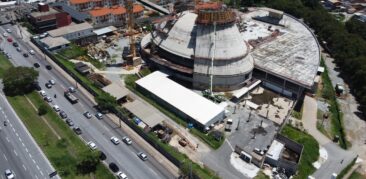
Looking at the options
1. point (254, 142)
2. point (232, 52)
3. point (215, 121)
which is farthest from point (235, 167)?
point (232, 52)

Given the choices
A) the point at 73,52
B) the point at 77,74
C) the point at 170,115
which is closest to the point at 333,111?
the point at 170,115

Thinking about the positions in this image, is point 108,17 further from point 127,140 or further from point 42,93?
point 127,140

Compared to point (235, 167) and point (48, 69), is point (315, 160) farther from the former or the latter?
point (48, 69)

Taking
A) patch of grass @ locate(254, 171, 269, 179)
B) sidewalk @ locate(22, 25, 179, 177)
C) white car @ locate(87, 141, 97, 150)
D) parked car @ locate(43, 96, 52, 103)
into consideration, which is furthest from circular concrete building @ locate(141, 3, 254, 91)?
white car @ locate(87, 141, 97, 150)

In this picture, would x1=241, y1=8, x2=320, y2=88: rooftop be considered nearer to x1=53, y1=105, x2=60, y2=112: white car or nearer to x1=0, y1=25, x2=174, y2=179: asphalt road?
x1=0, y1=25, x2=174, y2=179: asphalt road

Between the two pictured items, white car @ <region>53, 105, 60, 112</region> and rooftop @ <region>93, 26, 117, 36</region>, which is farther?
rooftop @ <region>93, 26, 117, 36</region>
